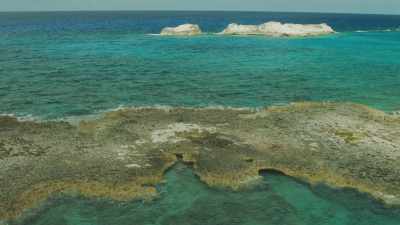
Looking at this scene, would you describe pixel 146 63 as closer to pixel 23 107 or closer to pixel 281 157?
pixel 23 107

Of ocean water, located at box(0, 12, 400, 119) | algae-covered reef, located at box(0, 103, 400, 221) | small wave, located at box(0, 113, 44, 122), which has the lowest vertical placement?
algae-covered reef, located at box(0, 103, 400, 221)

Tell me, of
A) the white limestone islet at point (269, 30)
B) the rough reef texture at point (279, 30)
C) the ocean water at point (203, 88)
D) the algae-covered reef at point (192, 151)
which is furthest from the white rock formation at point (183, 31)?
the algae-covered reef at point (192, 151)

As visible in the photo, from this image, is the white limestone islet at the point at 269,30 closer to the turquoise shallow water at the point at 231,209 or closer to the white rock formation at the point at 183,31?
the white rock formation at the point at 183,31

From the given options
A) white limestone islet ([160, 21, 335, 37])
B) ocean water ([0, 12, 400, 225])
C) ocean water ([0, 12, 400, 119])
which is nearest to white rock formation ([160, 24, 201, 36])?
white limestone islet ([160, 21, 335, 37])

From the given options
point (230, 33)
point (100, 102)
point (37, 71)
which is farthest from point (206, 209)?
point (230, 33)

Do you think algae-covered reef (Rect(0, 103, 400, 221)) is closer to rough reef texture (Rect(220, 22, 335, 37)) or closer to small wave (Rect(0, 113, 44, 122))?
small wave (Rect(0, 113, 44, 122))
